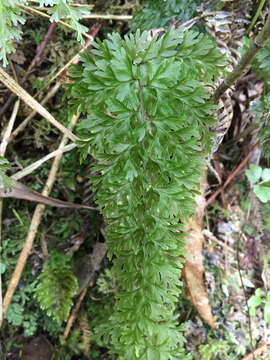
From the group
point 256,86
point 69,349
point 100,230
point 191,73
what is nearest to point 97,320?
point 69,349

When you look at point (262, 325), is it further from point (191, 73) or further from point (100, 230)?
point (191, 73)

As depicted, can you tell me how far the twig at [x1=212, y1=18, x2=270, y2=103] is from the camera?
4.83 ft

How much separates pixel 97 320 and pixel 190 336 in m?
0.72

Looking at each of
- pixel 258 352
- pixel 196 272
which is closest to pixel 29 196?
pixel 196 272

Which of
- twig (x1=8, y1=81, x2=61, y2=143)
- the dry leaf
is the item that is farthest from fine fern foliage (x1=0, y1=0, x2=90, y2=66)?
the dry leaf

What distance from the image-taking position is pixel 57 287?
2.17 metres

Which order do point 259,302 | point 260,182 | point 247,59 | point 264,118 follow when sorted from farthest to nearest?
1. point 260,182
2. point 259,302
3. point 264,118
4. point 247,59

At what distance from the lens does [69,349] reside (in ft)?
7.27

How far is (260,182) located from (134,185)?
1610mm

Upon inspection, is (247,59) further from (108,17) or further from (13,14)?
(108,17)

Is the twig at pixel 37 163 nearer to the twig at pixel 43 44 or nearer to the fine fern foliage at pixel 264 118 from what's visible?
the twig at pixel 43 44

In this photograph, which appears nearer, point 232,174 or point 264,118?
point 264,118

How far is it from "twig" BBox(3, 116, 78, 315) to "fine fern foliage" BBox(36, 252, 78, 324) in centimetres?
16

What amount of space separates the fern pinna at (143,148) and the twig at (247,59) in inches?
9.1
